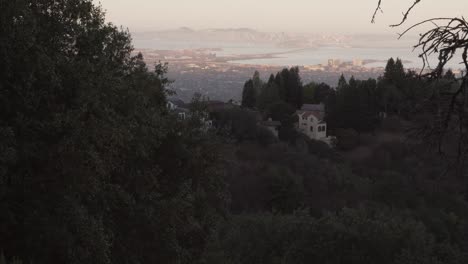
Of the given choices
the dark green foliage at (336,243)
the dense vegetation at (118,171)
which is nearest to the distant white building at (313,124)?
the dense vegetation at (118,171)

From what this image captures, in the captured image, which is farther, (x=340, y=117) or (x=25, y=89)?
(x=340, y=117)

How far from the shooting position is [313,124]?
33125 mm

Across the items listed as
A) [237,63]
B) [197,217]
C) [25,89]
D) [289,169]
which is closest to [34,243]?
[25,89]

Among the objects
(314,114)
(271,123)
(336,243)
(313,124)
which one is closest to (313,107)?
(314,114)

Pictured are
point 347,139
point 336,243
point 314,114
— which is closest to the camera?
point 336,243

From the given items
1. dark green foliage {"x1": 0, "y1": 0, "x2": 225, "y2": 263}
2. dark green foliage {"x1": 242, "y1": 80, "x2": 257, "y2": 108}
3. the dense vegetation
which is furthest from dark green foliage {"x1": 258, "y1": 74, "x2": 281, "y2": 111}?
dark green foliage {"x1": 0, "y1": 0, "x2": 225, "y2": 263}

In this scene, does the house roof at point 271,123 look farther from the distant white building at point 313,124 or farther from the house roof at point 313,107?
the house roof at point 313,107

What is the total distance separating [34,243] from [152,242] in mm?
2171

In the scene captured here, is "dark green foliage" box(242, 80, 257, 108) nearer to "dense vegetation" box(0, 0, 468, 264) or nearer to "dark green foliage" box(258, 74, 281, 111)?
"dark green foliage" box(258, 74, 281, 111)

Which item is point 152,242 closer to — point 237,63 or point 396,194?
point 396,194

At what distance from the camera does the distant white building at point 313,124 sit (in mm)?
33188

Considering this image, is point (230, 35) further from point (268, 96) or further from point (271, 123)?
point (271, 123)

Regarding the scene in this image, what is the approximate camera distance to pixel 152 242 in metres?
8.59

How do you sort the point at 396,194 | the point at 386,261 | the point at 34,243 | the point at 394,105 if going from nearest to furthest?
the point at 34,243 < the point at 386,261 < the point at 396,194 < the point at 394,105
